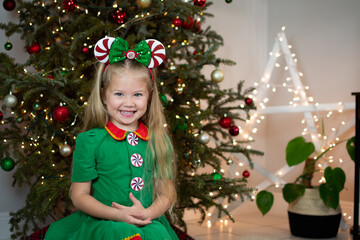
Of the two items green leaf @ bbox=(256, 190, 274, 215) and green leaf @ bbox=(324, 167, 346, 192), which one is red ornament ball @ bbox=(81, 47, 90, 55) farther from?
green leaf @ bbox=(324, 167, 346, 192)

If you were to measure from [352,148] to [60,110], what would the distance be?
64.8 inches

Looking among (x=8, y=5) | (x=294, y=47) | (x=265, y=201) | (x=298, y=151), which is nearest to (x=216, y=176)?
(x=265, y=201)

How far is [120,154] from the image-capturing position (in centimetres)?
145

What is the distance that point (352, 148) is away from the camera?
260 centimetres

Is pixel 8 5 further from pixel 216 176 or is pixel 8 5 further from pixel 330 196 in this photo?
pixel 330 196

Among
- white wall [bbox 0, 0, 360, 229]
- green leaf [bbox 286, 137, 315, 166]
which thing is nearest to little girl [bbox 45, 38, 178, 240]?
green leaf [bbox 286, 137, 315, 166]

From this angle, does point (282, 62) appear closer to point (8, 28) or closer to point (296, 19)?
point (296, 19)

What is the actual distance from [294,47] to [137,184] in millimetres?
2382

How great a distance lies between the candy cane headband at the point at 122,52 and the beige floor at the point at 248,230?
4.87ft

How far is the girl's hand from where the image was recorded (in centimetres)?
133

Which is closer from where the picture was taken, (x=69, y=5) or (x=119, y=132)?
(x=119, y=132)

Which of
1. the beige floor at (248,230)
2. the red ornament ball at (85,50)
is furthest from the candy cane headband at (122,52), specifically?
the beige floor at (248,230)

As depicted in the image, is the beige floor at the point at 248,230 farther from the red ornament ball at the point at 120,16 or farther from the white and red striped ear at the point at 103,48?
the white and red striped ear at the point at 103,48

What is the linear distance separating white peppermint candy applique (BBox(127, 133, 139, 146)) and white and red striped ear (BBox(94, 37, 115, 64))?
0.26 metres
